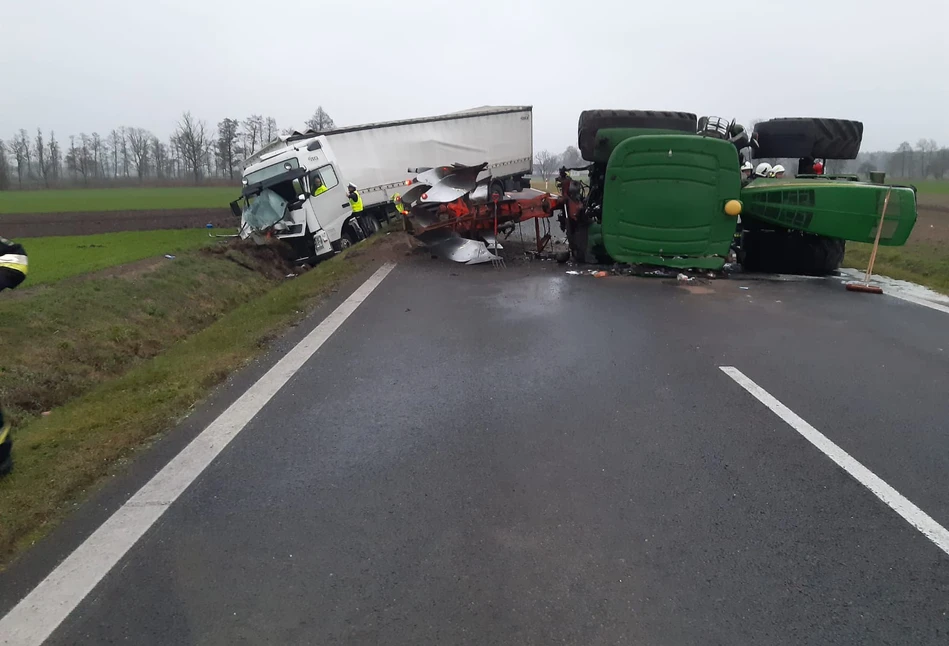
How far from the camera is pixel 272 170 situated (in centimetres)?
1845

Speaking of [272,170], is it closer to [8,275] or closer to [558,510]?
[8,275]

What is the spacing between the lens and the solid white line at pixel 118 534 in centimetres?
277

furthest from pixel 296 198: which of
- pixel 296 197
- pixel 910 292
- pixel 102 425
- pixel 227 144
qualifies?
pixel 227 144

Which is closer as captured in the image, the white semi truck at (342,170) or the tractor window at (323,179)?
the white semi truck at (342,170)

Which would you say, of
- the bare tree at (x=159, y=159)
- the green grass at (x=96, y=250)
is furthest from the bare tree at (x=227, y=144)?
the green grass at (x=96, y=250)

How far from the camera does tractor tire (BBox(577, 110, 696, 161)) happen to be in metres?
13.9

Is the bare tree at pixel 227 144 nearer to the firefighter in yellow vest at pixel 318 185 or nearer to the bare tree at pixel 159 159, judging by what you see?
the bare tree at pixel 159 159

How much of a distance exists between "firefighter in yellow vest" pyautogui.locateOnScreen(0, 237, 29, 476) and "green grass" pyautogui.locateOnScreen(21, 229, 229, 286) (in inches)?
353

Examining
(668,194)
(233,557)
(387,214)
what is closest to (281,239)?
(387,214)

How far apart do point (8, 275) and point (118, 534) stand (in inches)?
67.2

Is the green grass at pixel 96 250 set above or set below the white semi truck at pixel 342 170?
below

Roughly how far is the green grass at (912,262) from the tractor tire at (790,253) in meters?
1.39

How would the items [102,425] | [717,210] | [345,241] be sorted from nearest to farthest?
1. [102,425]
2. [717,210]
3. [345,241]

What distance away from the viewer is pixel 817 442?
14.7ft
